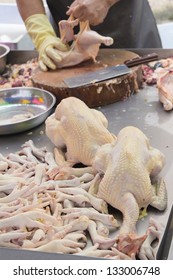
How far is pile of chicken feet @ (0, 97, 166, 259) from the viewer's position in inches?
53.6

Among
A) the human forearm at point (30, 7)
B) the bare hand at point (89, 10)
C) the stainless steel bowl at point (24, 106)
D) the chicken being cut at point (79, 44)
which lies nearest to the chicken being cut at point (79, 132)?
the stainless steel bowl at point (24, 106)

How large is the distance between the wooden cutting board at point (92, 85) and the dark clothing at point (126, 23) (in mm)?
513

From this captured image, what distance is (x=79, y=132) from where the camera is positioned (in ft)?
5.72

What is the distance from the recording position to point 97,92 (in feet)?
7.48

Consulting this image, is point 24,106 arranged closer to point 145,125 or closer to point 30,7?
point 145,125

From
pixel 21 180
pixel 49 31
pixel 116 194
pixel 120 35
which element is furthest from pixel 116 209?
pixel 120 35

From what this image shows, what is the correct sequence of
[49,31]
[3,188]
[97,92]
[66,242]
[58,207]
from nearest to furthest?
[66,242] → [58,207] → [3,188] → [97,92] → [49,31]

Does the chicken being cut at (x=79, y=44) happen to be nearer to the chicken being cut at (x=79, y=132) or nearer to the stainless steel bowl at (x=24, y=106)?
the stainless steel bowl at (x=24, y=106)

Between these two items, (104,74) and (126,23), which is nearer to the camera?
(104,74)

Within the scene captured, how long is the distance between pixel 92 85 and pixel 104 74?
0.11 meters

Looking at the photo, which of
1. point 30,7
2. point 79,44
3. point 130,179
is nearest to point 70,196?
point 130,179

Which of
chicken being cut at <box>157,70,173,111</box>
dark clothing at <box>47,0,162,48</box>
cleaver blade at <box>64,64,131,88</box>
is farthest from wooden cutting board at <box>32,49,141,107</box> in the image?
dark clothing at <box>47,0,162,48</box>

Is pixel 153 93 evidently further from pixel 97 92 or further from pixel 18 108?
pixel 18 108
